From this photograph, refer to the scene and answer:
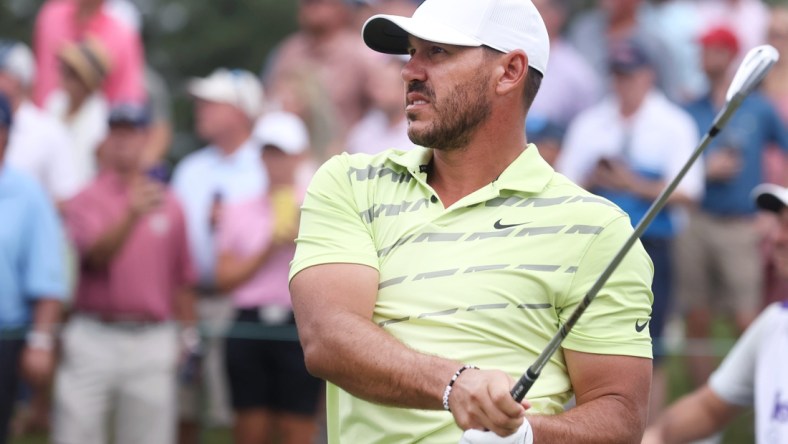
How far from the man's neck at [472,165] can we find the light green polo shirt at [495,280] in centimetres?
8

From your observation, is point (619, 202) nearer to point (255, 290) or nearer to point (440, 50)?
point (255, 290)

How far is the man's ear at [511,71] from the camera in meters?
4.00

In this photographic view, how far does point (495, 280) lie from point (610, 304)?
0.97ft

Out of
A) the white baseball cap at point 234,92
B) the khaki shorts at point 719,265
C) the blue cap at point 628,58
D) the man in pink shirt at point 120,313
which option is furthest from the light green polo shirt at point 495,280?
the khaki shorts at point 719,265

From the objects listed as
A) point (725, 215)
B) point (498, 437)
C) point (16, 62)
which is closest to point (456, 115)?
point (498, 437)

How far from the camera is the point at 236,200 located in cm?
900

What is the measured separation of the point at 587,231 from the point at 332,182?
0.72 meters

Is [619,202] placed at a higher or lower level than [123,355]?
higher

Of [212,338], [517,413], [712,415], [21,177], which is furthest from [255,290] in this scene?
[517,413]

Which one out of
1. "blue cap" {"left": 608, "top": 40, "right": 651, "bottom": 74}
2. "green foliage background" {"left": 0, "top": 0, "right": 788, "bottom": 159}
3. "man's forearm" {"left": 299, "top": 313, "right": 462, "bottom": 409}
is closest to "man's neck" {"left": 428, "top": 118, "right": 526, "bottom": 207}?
"man's forearm" {"left": 299, "top": 313, "right": 462, "bottom": 409}

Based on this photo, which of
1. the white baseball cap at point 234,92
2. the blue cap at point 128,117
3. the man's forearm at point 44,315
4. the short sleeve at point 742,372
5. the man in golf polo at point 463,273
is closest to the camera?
the man in golf polo at point 463,273

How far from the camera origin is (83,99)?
9758 millimetres

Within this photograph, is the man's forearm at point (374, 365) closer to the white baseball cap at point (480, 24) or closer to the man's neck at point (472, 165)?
the man's neck at point (472, 165)

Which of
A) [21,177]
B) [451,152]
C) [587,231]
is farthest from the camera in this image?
[21,177]
